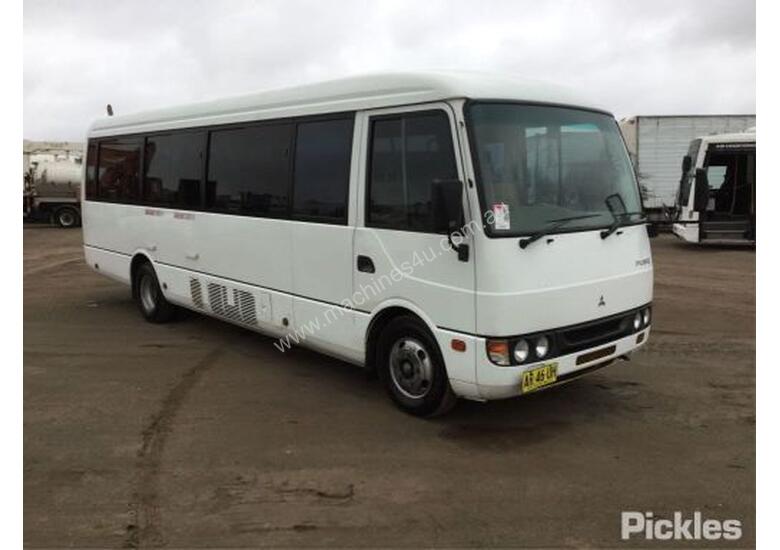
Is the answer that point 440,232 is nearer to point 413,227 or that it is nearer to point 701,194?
point 413,227

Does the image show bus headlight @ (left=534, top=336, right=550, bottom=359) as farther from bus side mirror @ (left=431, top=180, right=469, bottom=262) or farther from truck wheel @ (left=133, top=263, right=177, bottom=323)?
truck wheel @ (left=133, top=263, right=177, bottom=323)

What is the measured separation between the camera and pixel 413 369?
499cm

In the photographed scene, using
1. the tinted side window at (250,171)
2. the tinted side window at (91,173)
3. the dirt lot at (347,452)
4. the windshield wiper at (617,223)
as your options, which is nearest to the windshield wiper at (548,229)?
the windshield wiper at (617,223)

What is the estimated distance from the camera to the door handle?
5.09 metres

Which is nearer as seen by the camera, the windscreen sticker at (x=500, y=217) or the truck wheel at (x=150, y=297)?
the windscreen sticker at (x=500, y=217)

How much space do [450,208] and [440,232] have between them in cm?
37


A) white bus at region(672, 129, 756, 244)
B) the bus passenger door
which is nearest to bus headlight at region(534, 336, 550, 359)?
the bus passenger door

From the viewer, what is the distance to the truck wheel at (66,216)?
27500 mm

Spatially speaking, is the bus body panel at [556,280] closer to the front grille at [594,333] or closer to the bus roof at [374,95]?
the front grille at [594,333]

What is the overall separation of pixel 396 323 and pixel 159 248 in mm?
4140

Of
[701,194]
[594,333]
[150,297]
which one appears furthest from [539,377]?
[150,297]

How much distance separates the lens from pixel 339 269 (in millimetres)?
5391

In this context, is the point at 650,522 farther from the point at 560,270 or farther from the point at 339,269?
the point at 339,269

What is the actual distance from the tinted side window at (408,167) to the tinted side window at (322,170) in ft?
1.15
